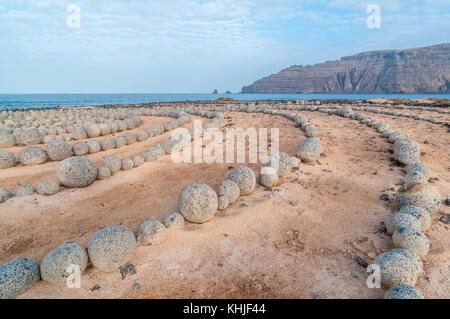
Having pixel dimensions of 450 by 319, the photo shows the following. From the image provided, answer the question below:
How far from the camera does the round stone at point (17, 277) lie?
8.92 ft

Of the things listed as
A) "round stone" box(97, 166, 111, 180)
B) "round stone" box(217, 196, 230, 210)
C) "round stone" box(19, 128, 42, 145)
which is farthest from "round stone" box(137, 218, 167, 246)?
"round stone" box(19, 128, 42, 145)

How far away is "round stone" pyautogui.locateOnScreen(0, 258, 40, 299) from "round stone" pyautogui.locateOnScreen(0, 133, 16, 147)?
8276 millimetres

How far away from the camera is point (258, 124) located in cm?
1080

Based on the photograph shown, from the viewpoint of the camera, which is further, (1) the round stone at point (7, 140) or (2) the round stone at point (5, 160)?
(1) the round stone at point (7, 140)

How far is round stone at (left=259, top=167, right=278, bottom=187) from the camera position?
5367 millimetres

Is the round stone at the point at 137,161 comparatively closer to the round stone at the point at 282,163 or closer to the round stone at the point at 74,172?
the round stone at the point at 74,172

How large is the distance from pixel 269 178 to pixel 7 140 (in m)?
9.74

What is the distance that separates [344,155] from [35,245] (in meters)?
7.41

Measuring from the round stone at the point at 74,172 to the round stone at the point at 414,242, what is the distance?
6296 mm

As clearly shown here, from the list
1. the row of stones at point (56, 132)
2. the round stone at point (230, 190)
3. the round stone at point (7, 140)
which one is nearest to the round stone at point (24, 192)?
the round stone at point (230, 190)

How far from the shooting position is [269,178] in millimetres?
5363

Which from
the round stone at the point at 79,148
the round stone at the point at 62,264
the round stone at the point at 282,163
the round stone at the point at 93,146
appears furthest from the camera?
the round stone at the point at 93,146

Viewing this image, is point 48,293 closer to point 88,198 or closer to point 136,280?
point 136,280
